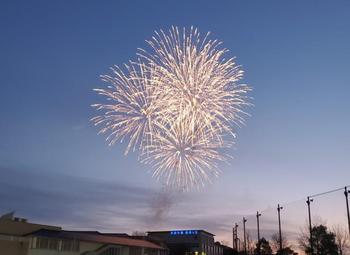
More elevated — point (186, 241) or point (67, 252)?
point (186, 241)

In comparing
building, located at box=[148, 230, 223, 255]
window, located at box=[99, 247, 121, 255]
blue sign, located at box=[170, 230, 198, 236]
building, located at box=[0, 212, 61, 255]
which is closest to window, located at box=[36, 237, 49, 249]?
building, located at box=[0, 212, 61, 255]

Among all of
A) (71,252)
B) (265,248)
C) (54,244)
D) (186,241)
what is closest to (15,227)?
(54,244)

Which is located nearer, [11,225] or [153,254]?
[11,225]

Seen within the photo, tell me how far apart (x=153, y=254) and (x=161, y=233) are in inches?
→ 2012

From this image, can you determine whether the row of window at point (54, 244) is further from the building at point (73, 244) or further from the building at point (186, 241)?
the building at point (186, 241)

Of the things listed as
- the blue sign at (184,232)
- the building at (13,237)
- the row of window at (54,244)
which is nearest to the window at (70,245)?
the row of window at (54,244)

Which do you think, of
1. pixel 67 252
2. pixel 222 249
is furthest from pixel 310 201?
pixel 222 249

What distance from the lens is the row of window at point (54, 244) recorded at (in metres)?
53.3

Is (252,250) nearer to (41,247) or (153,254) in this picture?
(153,254)

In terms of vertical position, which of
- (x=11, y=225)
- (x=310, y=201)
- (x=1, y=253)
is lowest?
(x=1, y=253)

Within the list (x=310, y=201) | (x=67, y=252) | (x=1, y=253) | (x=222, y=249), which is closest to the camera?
(x=1, y=253)

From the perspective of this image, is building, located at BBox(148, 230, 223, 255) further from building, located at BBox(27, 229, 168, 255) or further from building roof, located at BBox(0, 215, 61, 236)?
building roof, located at BBox(0, 215, 61, 236)

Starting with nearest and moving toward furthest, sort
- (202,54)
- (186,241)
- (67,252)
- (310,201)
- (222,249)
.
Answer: (202,54) < (67,252) < (310,201) < (186,241) < (222,249)

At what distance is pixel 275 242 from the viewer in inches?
5655
